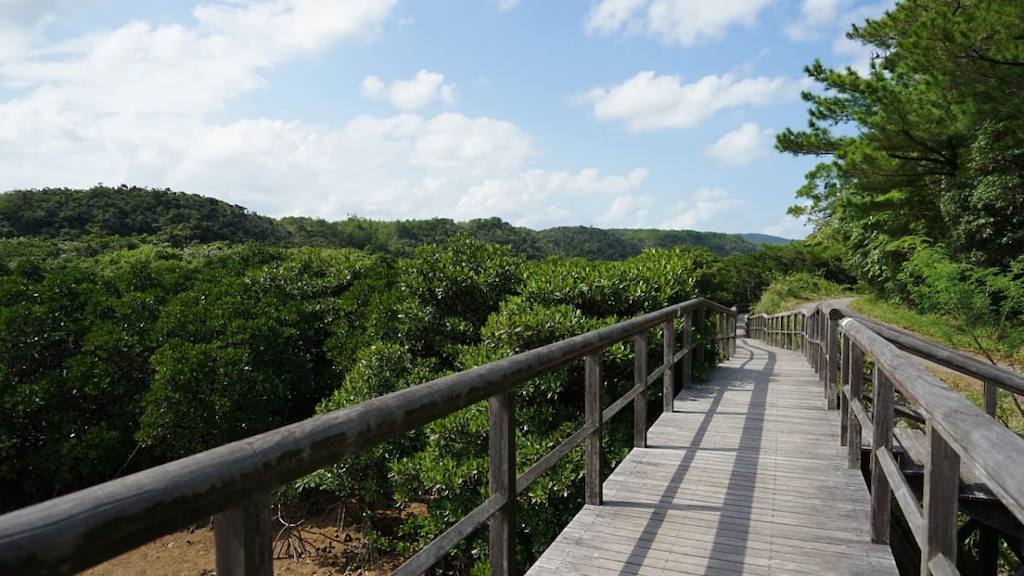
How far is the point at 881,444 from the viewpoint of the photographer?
3.11m

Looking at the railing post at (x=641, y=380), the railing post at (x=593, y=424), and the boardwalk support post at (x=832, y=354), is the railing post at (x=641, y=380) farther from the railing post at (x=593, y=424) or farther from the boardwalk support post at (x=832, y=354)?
the boardwalk support post at (x=832, y=354)

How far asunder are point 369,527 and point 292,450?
7040 millimetres

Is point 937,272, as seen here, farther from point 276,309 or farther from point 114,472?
point 114,472

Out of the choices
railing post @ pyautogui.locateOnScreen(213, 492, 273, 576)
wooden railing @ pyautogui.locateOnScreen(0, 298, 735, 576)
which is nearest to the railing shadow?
wooden railing @ pyautogui.locateOnScreen(0, 298, 735, 576)

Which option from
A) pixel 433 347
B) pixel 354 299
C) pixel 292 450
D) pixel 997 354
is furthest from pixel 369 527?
pixel 997 354

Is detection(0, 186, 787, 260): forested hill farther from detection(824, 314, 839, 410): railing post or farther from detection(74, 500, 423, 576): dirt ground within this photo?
detection(824, 314, 839, 410): railing post

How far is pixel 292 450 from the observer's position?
1.31 metres

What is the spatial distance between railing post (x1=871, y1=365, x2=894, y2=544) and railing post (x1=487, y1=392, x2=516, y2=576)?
1856mm

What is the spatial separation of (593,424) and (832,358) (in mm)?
3551

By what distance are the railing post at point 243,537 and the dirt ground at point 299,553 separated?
256 inches

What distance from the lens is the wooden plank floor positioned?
3115 millimetres

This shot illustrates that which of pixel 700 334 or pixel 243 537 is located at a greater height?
pixel 243 537

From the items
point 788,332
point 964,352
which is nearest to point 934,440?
point 964,352

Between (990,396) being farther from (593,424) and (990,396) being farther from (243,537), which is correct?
(243,537)
